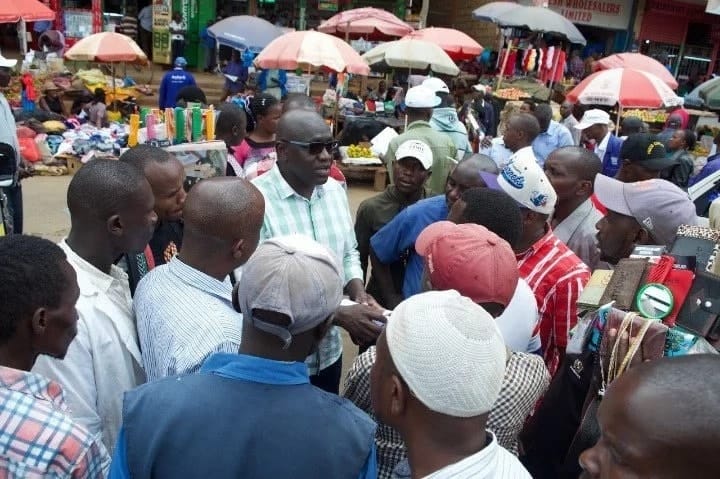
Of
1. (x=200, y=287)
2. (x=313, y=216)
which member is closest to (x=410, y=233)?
(x=313, y=216)

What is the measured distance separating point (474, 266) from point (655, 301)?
539mm

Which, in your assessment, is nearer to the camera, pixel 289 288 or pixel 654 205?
pixel 289 288

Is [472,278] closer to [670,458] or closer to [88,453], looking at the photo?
[670,458]

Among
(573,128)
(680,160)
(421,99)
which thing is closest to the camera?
(421,99)

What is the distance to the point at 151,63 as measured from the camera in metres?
17.2

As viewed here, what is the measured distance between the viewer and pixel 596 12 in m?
20.2

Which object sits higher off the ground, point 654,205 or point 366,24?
point 366,24

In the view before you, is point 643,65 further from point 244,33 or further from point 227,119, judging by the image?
point 227,119

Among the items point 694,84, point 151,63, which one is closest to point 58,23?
point 151,63

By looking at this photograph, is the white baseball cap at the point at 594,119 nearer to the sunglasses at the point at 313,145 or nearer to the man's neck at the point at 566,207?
the man's neck at the point at 566,207

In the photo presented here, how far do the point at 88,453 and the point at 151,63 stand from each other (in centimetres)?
1735

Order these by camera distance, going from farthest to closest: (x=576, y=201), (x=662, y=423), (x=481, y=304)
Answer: (x=576, y=201) < (x=481, y=304) < (x=662, y=423)

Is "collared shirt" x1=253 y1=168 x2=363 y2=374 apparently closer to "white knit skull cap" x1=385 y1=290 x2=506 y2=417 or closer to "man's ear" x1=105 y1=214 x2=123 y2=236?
"man's ear" x1=105 y1=214 x2=123 y2=236

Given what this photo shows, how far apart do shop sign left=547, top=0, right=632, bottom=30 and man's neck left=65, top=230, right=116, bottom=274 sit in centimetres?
1999
